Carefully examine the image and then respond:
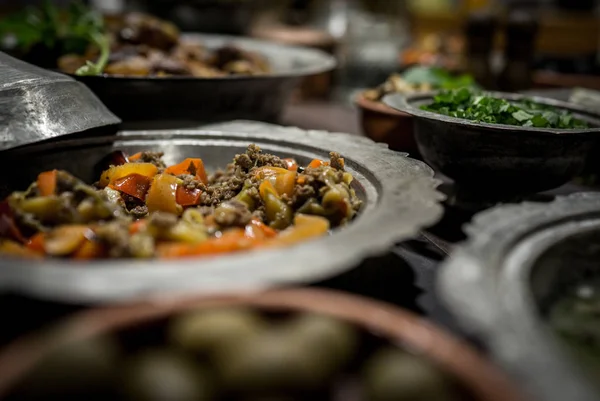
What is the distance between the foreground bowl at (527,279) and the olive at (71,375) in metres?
0.67

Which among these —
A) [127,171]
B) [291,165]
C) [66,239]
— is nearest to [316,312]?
[66,239]

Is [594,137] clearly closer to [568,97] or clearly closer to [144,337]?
[568,97]

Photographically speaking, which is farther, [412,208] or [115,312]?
[412,208]

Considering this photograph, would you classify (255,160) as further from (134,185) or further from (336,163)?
(134,185)

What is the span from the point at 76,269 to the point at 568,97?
120 inches

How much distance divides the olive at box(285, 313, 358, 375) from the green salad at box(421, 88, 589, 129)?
59.2 inches

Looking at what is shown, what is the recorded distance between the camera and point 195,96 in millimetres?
2854

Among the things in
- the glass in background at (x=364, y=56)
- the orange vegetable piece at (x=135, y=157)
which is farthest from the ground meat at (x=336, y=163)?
the glass in background at (x=364, y=56)

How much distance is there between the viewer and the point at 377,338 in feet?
3.48

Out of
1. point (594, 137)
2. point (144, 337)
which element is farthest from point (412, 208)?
point (594, 137)

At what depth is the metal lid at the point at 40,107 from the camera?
1892 millimetres

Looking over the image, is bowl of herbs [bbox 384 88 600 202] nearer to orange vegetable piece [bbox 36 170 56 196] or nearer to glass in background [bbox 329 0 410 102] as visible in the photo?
orange vegetable piece [bbox 36 170 56 196]

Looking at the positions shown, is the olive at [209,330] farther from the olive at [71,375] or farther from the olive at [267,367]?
the olive at [71,375]

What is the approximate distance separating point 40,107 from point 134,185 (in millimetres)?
439
